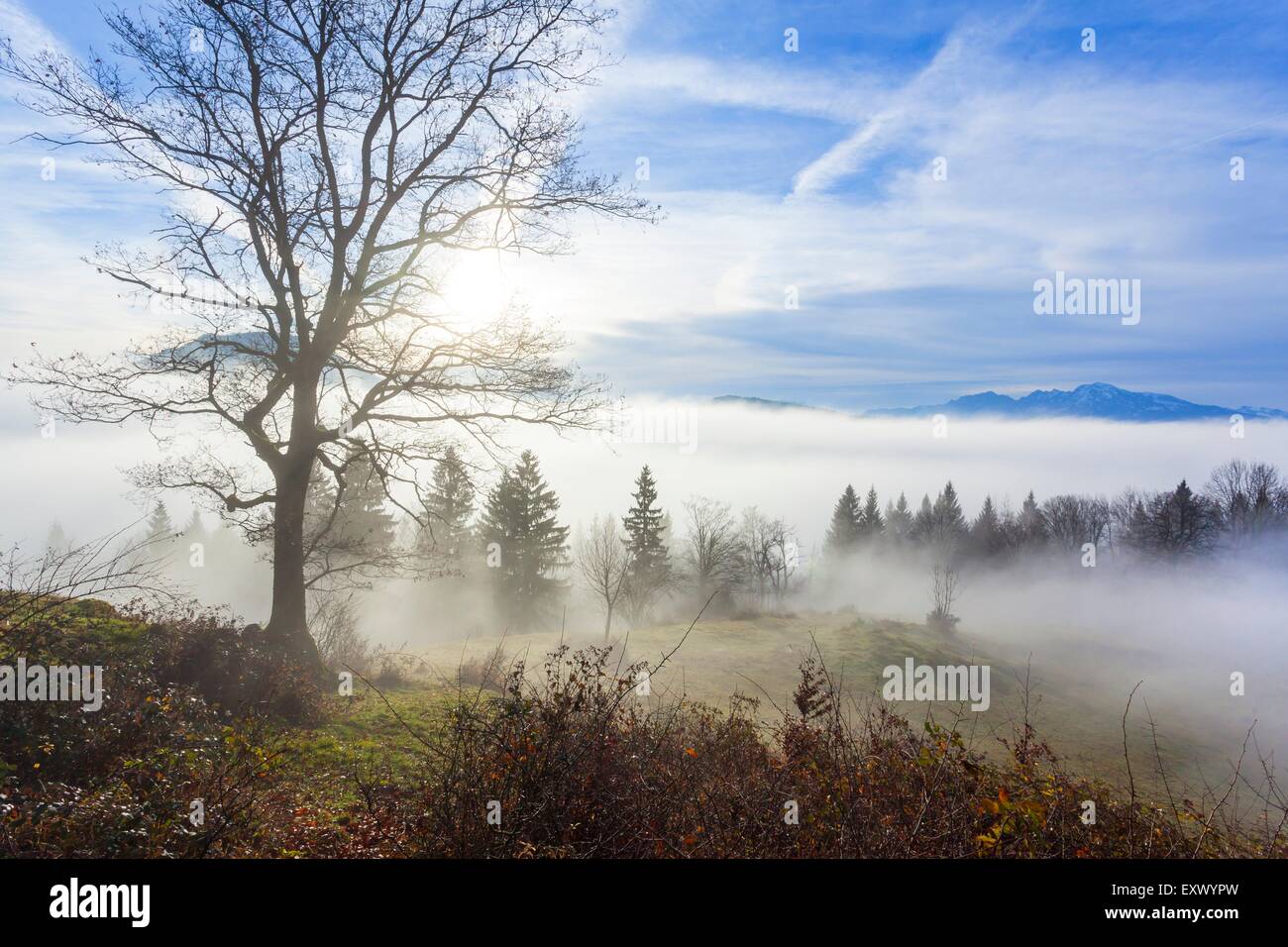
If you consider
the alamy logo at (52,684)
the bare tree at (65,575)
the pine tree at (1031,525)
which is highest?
the bare tree at (65,575)

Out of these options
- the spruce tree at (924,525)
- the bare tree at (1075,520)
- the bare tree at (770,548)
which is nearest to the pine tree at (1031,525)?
the bare tree at (1075,520)

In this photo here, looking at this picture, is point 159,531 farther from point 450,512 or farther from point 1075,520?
point 1075,520

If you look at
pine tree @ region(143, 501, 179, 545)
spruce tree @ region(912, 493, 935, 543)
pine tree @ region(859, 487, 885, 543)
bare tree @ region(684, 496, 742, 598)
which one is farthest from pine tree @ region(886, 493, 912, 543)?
pine tree @ region(143, 501, 179, 545)

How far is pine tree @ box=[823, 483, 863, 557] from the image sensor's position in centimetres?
8712

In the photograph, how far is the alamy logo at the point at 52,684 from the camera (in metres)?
6.29

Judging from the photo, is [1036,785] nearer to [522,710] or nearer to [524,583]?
[522,710]

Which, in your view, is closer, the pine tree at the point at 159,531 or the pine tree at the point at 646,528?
the pine tree at the point at 159,531

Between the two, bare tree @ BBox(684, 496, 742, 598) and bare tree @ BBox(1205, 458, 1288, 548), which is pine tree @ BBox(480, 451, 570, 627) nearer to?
bare tree @ BBox(684, 496, 742, 598)
